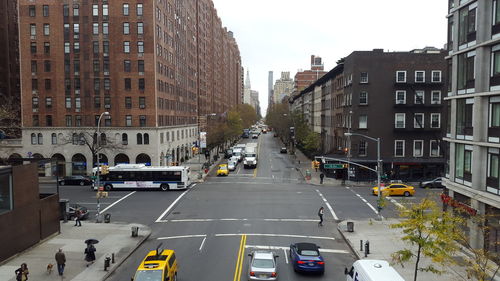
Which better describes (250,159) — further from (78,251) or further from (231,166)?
(78,251)

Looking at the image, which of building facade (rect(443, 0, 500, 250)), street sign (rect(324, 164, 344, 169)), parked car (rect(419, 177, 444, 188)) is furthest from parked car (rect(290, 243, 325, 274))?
street sign (rect(324, 164, 344, 169))

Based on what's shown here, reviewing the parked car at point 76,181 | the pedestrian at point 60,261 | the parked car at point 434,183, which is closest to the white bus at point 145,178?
the parked car at point 76,181

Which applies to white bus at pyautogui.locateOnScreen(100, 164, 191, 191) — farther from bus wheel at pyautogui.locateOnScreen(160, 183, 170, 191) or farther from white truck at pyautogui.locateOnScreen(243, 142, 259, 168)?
white truck at pyautogui.locateOnScreen(243, 142, 259, 168)

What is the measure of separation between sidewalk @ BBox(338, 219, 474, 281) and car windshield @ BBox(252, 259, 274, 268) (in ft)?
23.2

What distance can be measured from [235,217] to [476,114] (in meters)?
20.1

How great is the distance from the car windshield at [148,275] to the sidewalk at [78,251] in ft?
14.8

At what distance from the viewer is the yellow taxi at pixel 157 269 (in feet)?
58.6

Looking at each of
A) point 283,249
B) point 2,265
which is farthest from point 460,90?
point 2,265

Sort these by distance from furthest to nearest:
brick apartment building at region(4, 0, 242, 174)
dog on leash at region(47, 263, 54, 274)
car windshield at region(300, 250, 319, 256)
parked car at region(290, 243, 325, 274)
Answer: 1. brick apartment building at region(4, 0, 242, 174)
2. car windshield at region(300, 250, 319, 256)
3. parked car at region(290, 243, 325, 274)
4. dog on leash at region(47, 263, 54, 274)

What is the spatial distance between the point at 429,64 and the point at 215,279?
5001cm

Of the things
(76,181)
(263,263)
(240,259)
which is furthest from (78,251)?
(76,181)

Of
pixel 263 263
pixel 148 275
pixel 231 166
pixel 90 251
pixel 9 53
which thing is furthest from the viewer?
pixel 9 53

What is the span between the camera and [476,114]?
25172 millimetres

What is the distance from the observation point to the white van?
52.8 feet
